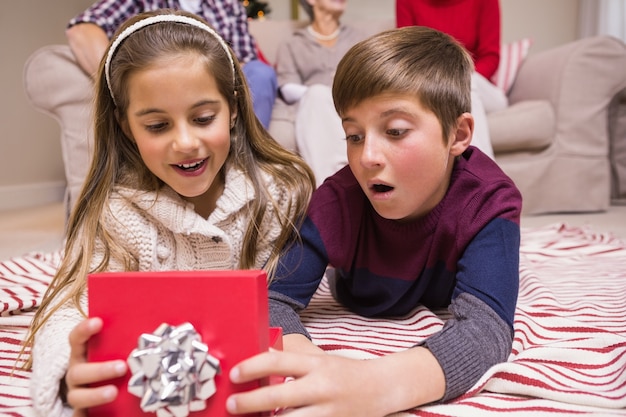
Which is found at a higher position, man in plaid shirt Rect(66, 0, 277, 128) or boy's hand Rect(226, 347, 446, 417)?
man in plaid shirt Rect(66, 0, 277, 128)

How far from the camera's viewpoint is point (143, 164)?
1.02 metres

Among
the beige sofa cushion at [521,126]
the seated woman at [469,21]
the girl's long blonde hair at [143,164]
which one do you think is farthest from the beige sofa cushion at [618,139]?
the girl's long blonde hair at [143,164]

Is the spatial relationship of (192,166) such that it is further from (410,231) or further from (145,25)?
(410,231)

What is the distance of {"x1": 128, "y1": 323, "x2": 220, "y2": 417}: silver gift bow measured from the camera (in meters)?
0.53

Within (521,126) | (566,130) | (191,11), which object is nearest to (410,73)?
(191,11)

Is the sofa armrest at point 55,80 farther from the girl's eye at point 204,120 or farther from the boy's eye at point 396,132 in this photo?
the boy's eye at point 396,132

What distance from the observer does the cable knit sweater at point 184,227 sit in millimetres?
954

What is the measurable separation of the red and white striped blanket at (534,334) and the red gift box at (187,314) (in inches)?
7.6

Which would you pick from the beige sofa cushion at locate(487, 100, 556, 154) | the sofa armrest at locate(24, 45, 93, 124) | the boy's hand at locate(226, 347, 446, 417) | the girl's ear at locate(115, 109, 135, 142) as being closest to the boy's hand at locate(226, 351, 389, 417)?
the boy's hand at locate(226, 347, 446, 417)

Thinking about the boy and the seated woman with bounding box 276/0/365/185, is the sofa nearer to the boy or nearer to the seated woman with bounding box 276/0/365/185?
the seated woman with bounding box 276/0/365/185

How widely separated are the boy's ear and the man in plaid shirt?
104cm

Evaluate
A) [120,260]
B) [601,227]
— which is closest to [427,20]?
[601,227]

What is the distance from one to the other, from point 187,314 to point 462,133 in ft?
1.72

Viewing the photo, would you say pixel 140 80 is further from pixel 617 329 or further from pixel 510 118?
pixel 510 118
